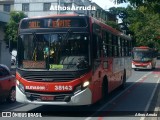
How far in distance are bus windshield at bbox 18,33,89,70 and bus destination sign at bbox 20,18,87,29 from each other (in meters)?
0.32

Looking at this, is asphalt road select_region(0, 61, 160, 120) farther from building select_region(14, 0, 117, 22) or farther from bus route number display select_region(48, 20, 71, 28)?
building select_region(14, 0, 117, 22)

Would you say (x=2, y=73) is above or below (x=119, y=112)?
above

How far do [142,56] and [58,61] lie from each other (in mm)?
30391

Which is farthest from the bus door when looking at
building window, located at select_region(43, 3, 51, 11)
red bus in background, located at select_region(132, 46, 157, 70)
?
building window, located at select_region(43, 3, 51, 11)

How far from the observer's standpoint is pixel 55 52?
10641mm

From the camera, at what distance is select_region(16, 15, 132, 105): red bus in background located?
10.4 meters

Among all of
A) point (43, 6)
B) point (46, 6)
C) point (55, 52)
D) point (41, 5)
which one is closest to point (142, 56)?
point (55, 52)

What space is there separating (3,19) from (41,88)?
92.6 ft

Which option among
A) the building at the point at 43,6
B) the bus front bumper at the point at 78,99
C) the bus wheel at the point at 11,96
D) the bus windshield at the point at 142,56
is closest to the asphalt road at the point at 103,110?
the bus wheel at the point at 11,96

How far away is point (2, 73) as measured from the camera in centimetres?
1328

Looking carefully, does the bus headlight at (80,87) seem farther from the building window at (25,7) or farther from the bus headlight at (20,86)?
the building window at (25,7)

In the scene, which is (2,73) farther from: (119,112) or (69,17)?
(119,112)

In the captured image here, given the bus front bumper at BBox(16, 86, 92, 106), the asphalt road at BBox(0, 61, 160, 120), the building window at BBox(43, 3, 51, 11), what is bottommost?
the asphalt road at BBox(0, 61, 160, 120)

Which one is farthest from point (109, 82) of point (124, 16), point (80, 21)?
point (124, 16)
